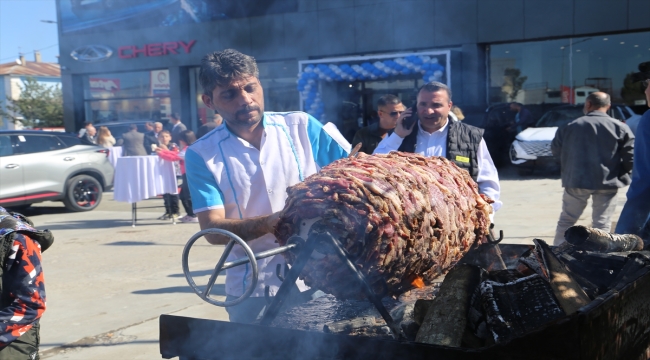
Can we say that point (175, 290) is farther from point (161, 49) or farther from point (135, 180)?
point (161, 49)

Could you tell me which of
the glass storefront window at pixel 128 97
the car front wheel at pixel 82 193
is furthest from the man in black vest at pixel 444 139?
the glass storefront window at pixel 128 97

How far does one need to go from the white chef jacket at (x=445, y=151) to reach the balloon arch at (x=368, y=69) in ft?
32.8

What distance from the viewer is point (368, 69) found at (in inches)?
611

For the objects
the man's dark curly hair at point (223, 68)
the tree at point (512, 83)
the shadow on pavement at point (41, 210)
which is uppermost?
the tree at point (512, 83)

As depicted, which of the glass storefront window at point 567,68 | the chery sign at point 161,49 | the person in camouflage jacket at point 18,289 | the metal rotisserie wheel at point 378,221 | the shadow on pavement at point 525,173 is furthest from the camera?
the chery sign at point 161,49

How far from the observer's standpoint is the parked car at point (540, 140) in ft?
44.2

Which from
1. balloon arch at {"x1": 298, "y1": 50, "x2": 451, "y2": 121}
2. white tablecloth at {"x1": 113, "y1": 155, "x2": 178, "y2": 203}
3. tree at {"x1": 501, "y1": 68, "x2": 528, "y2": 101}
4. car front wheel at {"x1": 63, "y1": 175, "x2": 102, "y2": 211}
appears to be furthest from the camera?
tree at {"x1": 501, "y1": 68, "x2": 528, "y2": 101}

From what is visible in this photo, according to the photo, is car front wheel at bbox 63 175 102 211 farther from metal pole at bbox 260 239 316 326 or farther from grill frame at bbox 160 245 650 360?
metal pole at bbox 260 239 316 326

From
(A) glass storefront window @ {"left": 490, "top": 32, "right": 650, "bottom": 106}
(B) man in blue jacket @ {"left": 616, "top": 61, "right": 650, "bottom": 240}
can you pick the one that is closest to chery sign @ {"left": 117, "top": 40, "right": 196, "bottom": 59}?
(A) glass storefront window @ {"left": 490, "top": 32, "right": 650, "bottom": 106}

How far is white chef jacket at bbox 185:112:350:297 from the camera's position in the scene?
254 cm

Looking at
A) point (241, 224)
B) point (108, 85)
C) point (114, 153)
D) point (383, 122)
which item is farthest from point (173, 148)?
point (108, 85)

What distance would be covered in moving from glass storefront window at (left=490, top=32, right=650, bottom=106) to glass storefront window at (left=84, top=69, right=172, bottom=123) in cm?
1099

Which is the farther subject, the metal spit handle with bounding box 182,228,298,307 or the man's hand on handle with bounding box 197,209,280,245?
the man's hand on handle with bounding box 197,209,280,245

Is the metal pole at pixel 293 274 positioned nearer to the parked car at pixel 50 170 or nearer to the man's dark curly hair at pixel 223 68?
the man's dark curly hair at pixel 223 68
